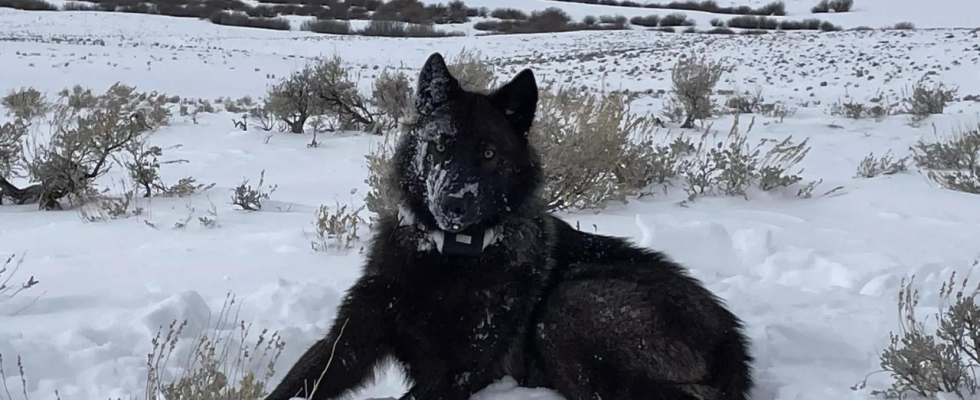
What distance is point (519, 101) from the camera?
350 centimetres

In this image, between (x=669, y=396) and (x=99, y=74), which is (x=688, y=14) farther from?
→ (x=669, y=396)

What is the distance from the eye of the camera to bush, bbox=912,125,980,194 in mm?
6598

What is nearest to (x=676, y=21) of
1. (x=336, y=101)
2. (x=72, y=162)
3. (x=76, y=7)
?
(x=76, y=7)

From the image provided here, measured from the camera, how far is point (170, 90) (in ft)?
61.3

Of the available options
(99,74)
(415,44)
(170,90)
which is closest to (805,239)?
(170,90)

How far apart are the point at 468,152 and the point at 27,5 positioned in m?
45.3

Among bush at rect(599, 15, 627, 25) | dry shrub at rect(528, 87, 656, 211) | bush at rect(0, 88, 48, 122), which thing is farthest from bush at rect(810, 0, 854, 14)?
dry shrub at rect(528, 87, 656, 211)

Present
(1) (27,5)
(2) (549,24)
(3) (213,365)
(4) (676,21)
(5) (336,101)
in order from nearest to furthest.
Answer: (3) (213,365), (5) (336,101), (1) (27,5), (4) (676,21), (2) (549,24)

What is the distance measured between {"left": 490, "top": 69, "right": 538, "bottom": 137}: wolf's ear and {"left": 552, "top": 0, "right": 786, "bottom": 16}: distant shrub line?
4531cm

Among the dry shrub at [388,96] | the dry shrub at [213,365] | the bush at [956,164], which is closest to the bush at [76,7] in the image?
the dry shrub at [388,96]

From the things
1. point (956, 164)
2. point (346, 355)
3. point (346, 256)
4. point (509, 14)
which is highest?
point (509, 14)

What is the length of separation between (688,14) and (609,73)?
82.3 feet

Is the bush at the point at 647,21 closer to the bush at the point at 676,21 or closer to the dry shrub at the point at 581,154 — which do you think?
the bush at the point at 676,21

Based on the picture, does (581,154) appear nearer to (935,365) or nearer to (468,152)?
(468,152)
